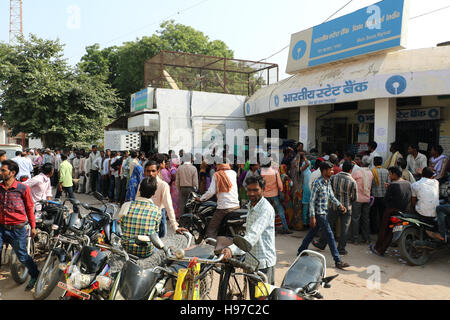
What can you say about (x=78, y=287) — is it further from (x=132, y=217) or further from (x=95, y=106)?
(x=95, y=106)

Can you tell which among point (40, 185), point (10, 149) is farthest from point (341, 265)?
point (10, 149)

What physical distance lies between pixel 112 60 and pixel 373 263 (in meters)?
33.3

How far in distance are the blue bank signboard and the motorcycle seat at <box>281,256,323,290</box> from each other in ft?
25.4

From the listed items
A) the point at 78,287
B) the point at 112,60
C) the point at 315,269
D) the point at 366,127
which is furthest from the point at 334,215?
the point at 112,60

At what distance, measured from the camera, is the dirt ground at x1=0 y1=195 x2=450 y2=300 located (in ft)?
14.3

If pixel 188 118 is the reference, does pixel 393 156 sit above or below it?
below

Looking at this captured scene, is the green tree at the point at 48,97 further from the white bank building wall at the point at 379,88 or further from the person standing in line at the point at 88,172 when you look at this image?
the white bank building wall at the point at 379,88

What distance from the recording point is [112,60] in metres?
33.8

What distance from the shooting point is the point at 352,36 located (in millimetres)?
10047

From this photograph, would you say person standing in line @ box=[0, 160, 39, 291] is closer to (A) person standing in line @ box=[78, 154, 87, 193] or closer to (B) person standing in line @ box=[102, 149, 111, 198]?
(B) person standing in line @ box=[102, 149, 111, 198]

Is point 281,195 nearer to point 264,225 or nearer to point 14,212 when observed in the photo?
point 264,225

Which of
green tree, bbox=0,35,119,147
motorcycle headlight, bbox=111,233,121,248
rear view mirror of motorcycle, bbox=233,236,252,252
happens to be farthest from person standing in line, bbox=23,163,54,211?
green tree, bbox=0,35,119,147

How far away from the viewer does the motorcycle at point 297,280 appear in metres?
2.56

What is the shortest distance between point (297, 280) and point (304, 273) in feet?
0.40
